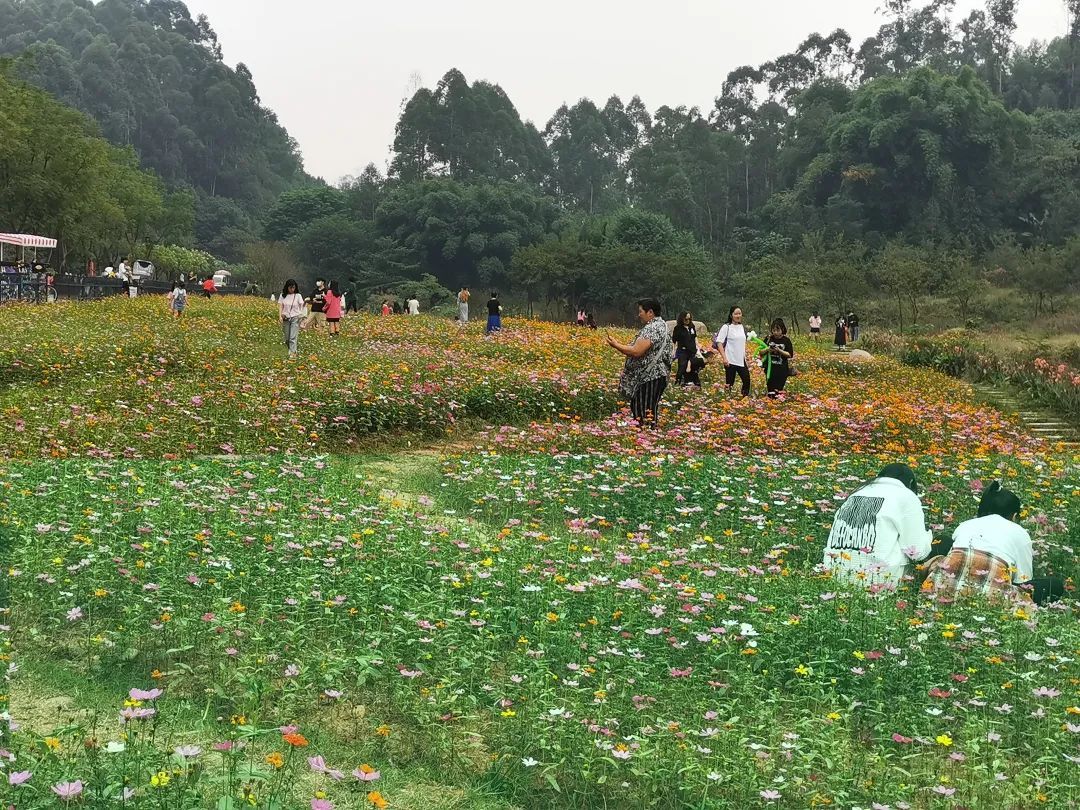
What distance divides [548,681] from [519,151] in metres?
106

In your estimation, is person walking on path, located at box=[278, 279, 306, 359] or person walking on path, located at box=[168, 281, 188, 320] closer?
person walking on path, located at box=[278, 279, 306, 359]

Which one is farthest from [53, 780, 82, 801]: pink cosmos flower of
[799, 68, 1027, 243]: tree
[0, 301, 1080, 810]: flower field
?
[799, 68, 1027, 243]: tree

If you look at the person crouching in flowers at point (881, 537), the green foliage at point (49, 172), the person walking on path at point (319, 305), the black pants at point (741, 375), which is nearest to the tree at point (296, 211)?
the green foliage at point (49, 172)

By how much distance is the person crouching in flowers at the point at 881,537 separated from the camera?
7.17 metres

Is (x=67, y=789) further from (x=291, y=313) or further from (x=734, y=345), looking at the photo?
(x=291, y=313)

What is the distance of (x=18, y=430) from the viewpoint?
11125mm

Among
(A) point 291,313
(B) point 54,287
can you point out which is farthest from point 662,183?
(A) point 291,313

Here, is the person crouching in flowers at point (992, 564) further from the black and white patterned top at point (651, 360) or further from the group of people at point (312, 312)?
the group of people at point (312, 312)

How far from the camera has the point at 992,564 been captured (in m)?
7.01

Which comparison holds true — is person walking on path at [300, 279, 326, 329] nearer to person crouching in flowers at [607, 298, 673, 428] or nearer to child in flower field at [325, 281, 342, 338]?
child in flower field at [325, 281, 342, 338]

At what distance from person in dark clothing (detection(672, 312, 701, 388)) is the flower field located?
288 inches

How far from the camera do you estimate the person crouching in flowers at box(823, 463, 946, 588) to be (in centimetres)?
717

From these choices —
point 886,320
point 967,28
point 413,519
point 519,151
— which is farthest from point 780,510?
point 967,28

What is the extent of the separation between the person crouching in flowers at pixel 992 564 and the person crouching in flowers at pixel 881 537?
196 mm
